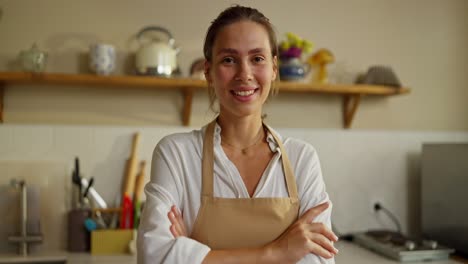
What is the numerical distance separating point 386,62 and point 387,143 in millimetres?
449

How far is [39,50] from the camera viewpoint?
205cm

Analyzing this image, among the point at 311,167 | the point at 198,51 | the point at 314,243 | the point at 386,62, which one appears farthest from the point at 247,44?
the point at 386,62

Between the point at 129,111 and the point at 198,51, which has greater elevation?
the point at 198,51

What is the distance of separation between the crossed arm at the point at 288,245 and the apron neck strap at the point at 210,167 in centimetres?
8

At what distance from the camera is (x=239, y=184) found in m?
1.14

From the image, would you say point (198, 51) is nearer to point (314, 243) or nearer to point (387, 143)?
point (387, 143)

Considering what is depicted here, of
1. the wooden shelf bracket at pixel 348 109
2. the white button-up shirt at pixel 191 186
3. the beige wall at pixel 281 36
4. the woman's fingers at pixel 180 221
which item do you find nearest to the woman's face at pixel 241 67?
the white button-up shirt at pixel 191 186

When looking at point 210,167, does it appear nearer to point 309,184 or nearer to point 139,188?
point 309,184

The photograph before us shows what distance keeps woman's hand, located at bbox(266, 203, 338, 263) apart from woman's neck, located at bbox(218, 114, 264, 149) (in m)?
0.25

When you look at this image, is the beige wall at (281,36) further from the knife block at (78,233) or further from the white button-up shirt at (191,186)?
the white button-up shirt at (191,186)

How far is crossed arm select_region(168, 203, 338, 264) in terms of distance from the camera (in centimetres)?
106

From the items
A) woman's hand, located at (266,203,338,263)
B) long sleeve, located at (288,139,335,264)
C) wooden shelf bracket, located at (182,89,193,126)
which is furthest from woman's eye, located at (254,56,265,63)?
wooden shelf bracket, located at (182,89,193,126)

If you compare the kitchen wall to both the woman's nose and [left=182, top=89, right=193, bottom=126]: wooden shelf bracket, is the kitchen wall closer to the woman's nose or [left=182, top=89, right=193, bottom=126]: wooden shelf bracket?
[left=182, top=89, right=193, bottom=126]: wooden shelf bracket

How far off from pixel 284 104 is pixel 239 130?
48.8 inches
